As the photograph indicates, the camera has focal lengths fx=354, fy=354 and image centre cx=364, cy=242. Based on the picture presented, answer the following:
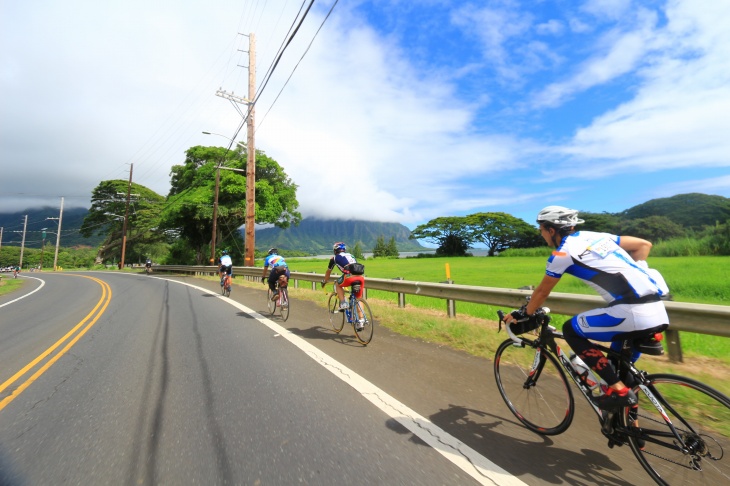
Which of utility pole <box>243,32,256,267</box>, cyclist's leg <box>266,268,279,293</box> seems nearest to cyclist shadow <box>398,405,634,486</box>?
cyclist's leg <box>266,268,279,293</box>

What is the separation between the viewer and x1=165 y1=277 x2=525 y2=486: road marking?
241 cm

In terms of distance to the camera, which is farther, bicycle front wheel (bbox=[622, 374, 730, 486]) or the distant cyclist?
the distant cyclist

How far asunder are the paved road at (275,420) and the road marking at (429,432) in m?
0.01

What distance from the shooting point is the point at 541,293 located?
9.18ft

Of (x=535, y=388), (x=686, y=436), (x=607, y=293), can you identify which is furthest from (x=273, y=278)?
(x=686, y=436)

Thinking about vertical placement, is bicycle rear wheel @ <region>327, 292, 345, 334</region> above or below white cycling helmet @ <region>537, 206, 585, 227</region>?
below

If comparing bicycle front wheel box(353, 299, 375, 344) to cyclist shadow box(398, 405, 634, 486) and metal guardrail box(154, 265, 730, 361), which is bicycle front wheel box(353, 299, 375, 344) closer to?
metal guardrail box(154, 265, 730, 361)

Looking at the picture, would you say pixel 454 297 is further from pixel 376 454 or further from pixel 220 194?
pixel 220 194

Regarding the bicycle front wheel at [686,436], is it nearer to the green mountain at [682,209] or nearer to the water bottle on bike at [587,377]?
the water bottle on bike at [587,377]

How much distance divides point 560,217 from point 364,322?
408 centimetres

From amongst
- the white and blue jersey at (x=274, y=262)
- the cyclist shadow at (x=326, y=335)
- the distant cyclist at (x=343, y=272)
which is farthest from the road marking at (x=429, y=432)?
the white and blue jersey at (x=274, y=262)

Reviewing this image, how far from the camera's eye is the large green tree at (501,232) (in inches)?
3103

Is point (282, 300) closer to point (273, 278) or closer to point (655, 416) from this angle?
point (273, 278)

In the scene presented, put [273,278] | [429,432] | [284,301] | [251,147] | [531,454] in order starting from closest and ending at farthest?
[531,454] < [429,432] < [284,301] < [273,278] < [251,147]
